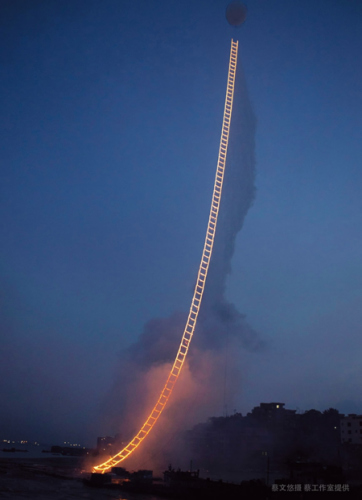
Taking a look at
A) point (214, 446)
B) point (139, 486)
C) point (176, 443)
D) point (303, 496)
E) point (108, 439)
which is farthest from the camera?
point (214, 446)

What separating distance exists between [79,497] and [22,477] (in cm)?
1936

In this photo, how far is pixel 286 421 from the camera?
101 metres

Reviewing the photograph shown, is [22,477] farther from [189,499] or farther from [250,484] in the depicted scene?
[250,484]

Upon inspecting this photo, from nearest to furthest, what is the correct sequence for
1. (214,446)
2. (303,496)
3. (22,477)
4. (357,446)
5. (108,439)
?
(303,496), (22,477), (108,439), (357,446), (214,446)

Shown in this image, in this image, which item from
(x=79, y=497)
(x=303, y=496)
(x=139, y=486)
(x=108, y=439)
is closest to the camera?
(x=303, y=496)

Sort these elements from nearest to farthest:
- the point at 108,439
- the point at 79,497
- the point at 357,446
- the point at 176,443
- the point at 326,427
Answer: the point at 79,497, the point at 176,443, the point at 108,439, the point at 357,446, the point at 326,427

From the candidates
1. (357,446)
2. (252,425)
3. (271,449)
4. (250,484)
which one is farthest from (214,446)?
(250,484)

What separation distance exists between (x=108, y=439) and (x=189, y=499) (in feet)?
88.1

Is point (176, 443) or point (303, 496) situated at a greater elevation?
point (176, 443)

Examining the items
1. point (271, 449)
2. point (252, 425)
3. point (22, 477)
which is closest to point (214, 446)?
point (271, 449)

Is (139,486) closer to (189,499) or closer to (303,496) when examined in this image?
(189,499)

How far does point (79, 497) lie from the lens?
130ft

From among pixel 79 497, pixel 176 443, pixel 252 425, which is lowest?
pixel 79 497

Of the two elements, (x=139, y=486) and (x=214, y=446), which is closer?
(x=139, y=486)
